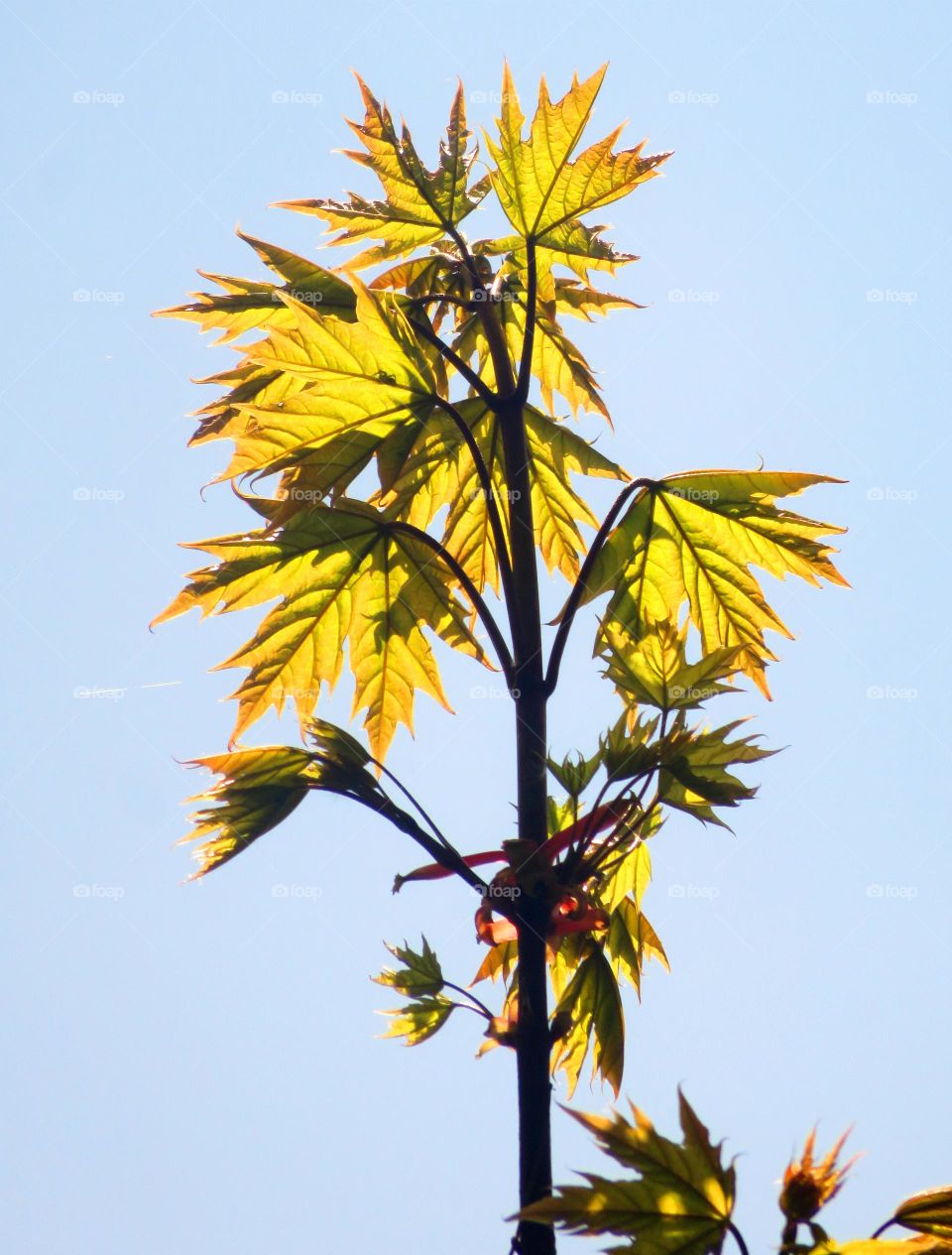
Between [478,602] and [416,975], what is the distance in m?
0.53

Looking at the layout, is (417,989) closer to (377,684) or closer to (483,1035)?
(483,1035)

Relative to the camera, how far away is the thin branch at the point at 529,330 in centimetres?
171

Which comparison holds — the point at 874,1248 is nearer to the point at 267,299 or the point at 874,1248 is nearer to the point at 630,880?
the point at 630,880

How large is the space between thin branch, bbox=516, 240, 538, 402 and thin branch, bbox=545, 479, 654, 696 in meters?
0.21

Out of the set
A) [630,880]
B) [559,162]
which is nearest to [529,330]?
[559,162]

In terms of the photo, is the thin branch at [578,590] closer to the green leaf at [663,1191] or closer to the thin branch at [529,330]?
the thin branch at [529,330]

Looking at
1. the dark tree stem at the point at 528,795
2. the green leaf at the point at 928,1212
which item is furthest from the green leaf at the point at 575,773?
the green leaf at the point at 928,1212

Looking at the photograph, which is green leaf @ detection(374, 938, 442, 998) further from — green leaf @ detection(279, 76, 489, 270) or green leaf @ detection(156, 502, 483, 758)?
green leaf @ detection(279, 76, 489, 270)

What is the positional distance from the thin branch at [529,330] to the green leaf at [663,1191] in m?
0.99

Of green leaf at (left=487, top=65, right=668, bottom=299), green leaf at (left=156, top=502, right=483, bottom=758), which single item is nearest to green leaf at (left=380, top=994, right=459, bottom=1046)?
green leaf at (left=156, top=502, right=483, bottom=758)

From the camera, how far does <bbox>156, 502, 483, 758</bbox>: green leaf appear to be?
1727 millimetres

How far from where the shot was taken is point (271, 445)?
1.69m

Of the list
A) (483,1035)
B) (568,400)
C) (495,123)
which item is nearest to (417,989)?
(483,1035)

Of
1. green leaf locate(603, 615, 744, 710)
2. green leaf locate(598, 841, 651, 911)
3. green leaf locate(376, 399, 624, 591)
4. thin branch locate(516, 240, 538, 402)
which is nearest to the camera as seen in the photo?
green leaf locate(603, 615, 744, 710)
